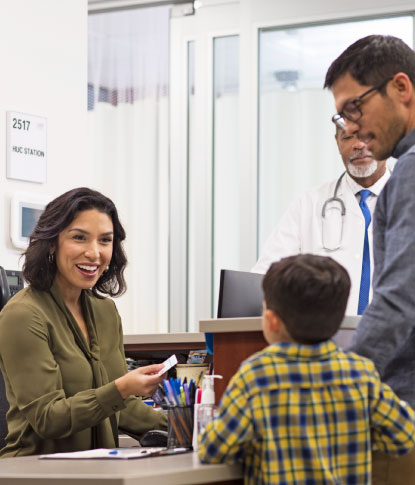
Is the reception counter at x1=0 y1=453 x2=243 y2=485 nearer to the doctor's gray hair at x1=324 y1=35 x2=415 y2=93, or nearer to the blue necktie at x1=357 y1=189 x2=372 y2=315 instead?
the doctor's gray hair at x1=324 y1=35 x2=415 y2=93

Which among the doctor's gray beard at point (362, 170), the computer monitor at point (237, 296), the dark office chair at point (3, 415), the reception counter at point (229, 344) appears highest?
the doctor's gray beard at point (362, 170)

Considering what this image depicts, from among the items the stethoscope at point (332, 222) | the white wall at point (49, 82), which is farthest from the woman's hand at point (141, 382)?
the white wall at point (49, 82)

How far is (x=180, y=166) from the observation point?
490cm

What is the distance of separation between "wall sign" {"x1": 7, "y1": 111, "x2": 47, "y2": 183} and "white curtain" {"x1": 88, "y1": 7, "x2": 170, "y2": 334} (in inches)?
39.6

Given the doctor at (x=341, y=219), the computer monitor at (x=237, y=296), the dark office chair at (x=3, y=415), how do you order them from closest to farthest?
the computer monitor at (x=237, y=296) → the dark office chair at (x=3, y=415) → the doctor at (x=341, y=219)

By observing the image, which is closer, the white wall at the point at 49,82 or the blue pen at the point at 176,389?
the blue pen at the point at 176,389

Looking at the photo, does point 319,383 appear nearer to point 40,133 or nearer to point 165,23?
point 40,133

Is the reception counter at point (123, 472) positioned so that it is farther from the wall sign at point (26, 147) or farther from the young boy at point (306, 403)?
the wall sign at point (26, 147)

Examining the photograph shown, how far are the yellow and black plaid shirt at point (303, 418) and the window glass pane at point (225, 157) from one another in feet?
11.0

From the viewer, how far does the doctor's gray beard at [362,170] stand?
324cm

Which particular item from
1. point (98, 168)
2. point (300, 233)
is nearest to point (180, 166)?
point (98, 168)

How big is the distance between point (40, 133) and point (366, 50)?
8.44 feet

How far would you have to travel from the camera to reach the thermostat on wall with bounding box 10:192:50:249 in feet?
12.5

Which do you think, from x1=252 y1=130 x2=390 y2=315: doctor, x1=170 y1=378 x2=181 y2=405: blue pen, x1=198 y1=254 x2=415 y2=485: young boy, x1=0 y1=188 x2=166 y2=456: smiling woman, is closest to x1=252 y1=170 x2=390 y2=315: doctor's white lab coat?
x1=252 y1=130 x2=390 y2=315: doctor
